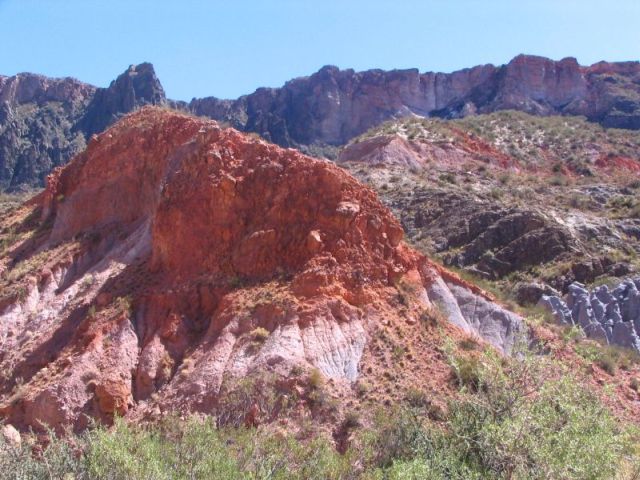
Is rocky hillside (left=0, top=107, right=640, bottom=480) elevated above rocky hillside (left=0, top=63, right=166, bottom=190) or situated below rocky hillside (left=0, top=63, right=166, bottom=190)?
below

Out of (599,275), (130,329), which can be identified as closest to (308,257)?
(130,329)

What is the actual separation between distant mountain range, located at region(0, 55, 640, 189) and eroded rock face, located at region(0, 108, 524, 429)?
231 ft

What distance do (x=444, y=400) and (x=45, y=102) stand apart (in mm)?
104063

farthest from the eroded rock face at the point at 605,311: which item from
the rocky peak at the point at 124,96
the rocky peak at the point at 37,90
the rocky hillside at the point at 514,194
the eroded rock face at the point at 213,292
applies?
the rocky peak at the point at 37,90

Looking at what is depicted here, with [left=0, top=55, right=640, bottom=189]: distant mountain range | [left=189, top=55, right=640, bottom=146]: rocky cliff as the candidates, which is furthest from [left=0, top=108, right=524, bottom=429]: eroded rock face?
[left=0, top=55, right=640, bottom=189]: distant mountain range

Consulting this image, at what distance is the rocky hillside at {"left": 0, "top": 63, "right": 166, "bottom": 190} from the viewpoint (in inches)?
3703

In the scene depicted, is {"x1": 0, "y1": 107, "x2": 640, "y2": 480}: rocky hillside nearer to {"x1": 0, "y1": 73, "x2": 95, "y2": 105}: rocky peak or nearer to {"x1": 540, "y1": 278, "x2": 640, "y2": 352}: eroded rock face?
{"x1": 540, "y1": 278, "x2": 640, "y2": 352}: eroded rock face

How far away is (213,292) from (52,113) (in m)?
94.5

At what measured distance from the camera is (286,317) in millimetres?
17422

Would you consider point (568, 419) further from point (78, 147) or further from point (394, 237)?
point (78, 147)

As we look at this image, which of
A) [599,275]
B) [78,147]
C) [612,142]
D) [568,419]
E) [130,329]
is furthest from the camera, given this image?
[78,147]

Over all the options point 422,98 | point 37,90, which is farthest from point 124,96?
point 422,98

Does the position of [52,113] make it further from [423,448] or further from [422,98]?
[423,448]

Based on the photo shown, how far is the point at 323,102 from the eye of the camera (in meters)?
108
